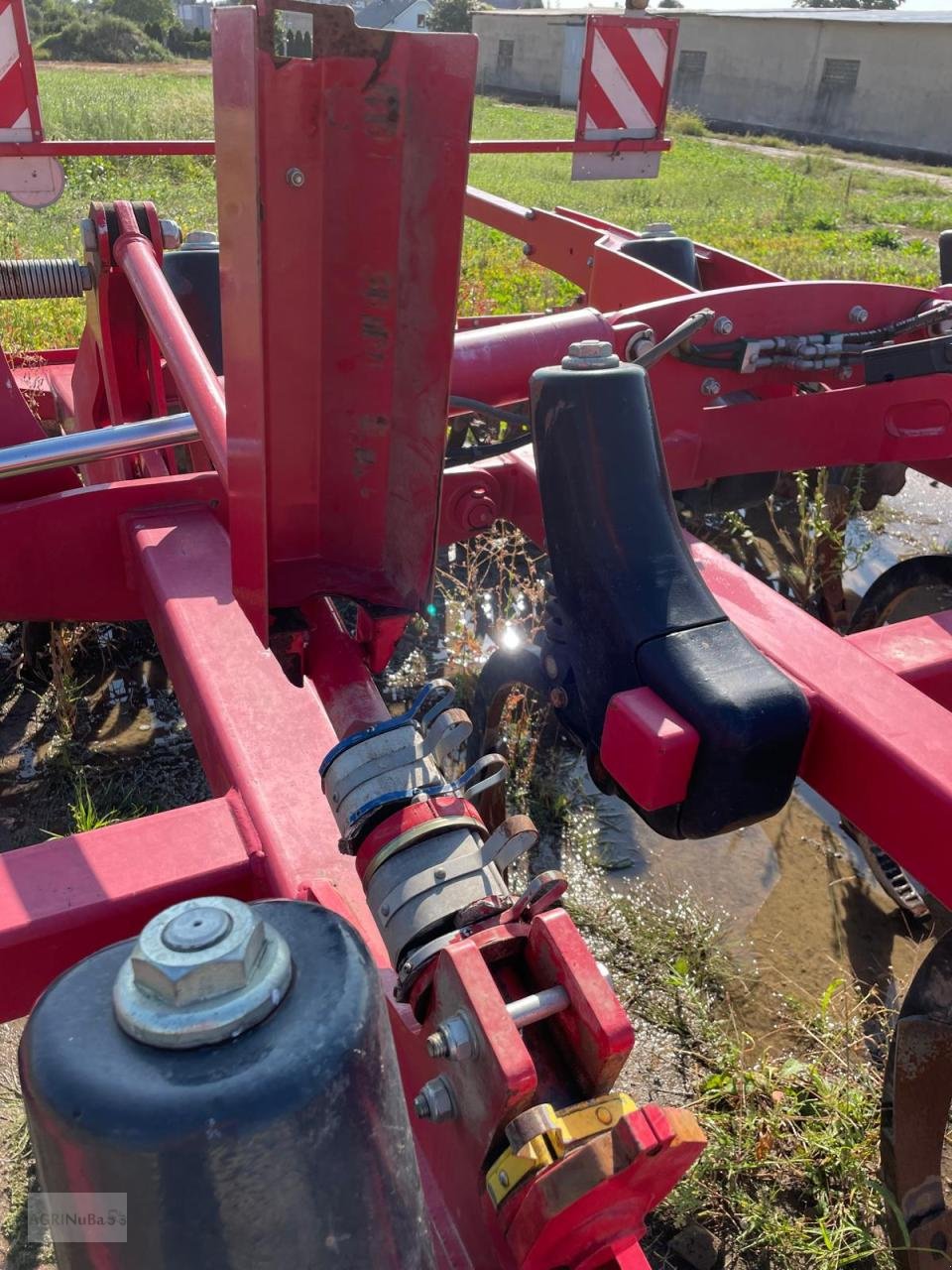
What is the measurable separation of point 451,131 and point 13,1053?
1964mm

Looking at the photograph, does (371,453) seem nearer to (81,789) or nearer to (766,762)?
(766,762)

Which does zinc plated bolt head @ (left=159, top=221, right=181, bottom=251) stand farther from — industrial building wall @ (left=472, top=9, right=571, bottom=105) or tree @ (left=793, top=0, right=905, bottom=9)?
tree @ (left=793, top=0, right=905, bottom=9)

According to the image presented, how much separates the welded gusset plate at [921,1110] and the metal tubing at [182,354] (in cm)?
131

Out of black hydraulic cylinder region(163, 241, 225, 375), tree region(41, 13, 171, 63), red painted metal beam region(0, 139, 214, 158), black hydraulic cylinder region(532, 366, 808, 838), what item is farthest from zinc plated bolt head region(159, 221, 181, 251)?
tree region(41, 13, 171, 63)

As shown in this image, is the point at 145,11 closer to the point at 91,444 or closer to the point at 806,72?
the point at 806,72

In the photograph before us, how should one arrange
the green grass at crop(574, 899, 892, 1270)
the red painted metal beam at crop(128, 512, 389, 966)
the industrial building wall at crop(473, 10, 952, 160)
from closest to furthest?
1. the red painted metal beam at crop(128, 512, 389, 966)
2. the green grass at crop(574, 899, 892, 1270)
3. the industrial building wall at crop(473, 10, 952, 160)

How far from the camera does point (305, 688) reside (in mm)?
1480

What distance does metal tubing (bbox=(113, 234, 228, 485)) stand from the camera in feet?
5.28

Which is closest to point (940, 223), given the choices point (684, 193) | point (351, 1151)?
point (684, 193)

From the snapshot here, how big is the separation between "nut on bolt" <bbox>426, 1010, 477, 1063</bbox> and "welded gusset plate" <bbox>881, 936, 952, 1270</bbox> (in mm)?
1002

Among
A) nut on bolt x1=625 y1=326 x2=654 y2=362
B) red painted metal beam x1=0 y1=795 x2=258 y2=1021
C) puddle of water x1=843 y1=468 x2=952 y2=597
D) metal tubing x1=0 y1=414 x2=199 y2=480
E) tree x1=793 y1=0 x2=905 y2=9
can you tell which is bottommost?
puddle of water x1=843 y1=468 x2=952 y2=597

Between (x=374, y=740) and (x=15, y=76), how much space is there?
356 cm

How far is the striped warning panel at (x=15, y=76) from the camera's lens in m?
3.54

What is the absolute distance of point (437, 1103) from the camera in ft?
2.87
